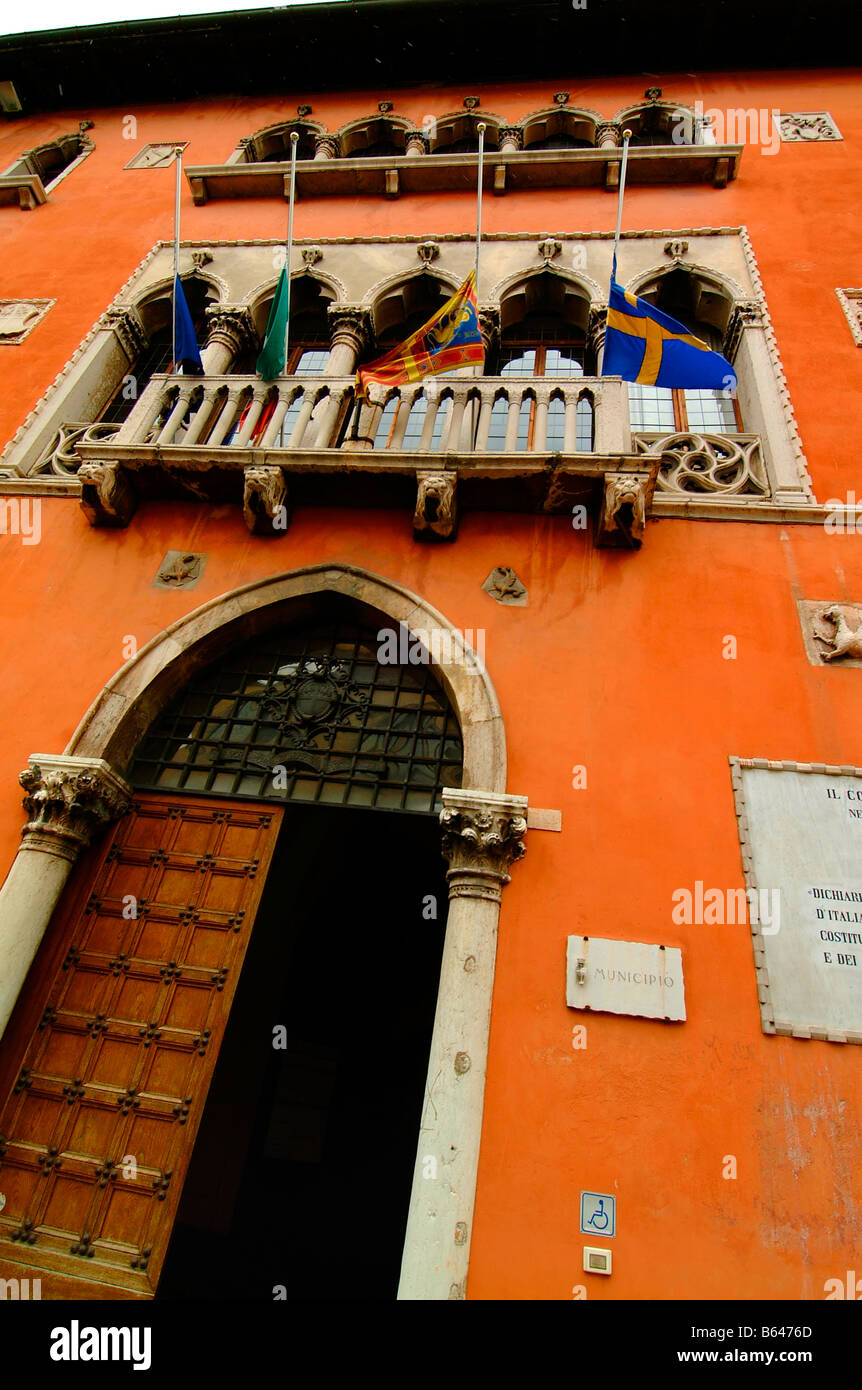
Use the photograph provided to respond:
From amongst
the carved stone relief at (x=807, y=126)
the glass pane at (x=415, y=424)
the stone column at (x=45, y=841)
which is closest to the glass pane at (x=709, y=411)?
the glass pane at (x=415, y=424)

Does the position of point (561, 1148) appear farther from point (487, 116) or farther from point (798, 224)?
point (487, 116)

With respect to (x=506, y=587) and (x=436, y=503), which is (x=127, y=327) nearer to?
(x=436, y=503)

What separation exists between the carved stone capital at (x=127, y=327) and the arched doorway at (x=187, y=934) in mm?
4246

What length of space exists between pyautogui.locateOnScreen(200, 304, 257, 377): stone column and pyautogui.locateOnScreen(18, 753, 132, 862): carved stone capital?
182 inches

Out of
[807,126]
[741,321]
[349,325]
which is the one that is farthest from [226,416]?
[807,126]

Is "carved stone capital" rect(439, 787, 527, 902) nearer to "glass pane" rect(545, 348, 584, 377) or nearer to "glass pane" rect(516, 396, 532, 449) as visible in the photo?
"glass pane" rect(516, 396, 532, 449)

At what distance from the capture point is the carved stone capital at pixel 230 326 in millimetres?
8352

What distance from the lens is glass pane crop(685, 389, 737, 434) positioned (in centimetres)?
749

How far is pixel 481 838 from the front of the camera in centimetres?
483

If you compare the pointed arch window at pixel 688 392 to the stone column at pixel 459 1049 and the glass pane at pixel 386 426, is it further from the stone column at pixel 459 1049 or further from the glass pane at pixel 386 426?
the stone column at pixel 459 1049

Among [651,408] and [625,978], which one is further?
[651,408]

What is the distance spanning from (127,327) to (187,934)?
6.68 meters

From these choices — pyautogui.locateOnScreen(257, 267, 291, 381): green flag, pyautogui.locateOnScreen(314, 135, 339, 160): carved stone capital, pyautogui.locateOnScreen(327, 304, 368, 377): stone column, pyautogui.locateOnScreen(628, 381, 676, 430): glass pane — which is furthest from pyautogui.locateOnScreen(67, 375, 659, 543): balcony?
pyautogui.locateOnScreen(314, 135, 339, 160): carved stone capital

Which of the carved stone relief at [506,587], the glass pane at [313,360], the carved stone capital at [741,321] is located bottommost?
the carved stone relief at [506,587]
